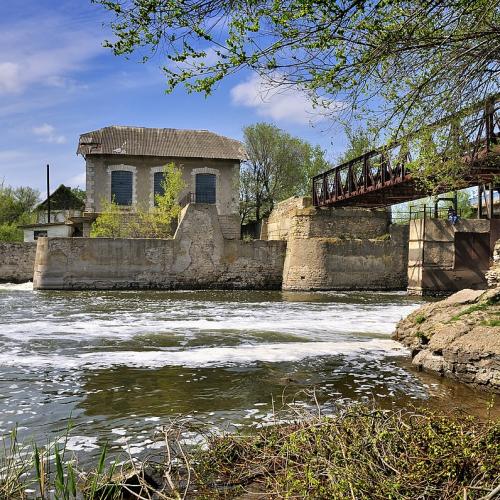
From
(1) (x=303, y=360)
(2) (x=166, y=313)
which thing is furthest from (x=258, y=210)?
(1) (x=303, y=360)

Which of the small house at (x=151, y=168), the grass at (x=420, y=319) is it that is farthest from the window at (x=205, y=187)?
the grass at (x=420, y=319)

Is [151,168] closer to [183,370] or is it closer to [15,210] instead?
[15,210]

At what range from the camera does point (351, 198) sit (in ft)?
80.4

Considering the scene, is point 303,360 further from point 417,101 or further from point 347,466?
point 347,466

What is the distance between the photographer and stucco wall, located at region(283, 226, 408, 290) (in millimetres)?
26109

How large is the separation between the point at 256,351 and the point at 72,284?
17178mm

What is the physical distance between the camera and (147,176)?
34.1 metres

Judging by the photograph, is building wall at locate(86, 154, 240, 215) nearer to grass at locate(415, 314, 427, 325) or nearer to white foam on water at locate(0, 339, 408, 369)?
white foam on water at locate(0, 339, 408, 369)

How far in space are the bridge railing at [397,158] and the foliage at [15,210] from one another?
2518cm

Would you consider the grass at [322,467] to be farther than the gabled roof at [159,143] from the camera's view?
No

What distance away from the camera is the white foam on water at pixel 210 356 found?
8.46 m

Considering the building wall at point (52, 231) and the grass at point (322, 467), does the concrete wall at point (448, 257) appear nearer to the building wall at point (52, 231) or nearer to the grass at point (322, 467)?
the grass at point (322, 467)

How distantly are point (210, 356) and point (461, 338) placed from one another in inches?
154

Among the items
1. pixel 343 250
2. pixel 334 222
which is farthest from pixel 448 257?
pixel 334 222
